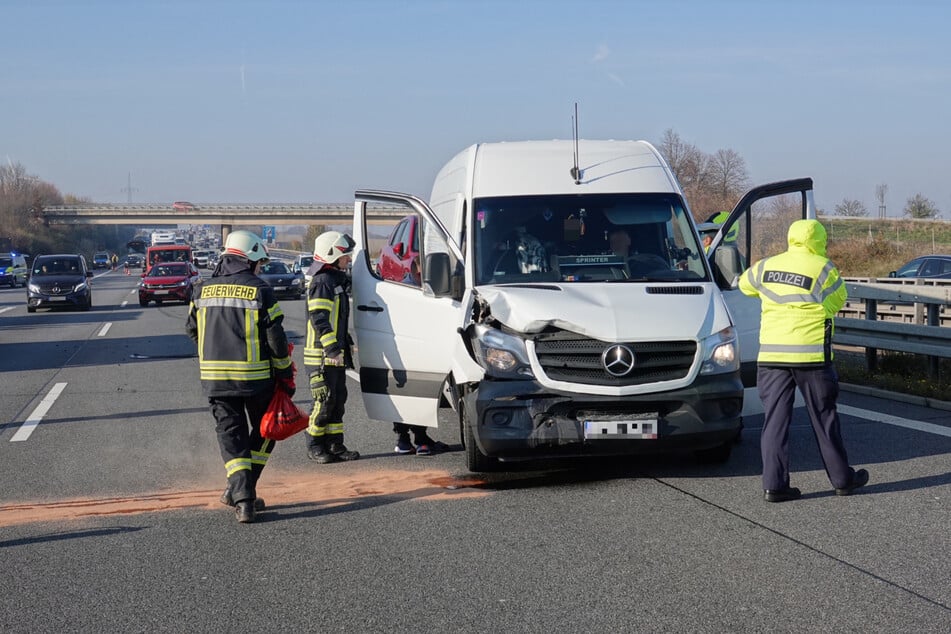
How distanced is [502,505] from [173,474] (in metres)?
2.94

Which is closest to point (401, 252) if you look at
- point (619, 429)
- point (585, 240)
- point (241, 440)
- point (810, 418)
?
point (585, 240)

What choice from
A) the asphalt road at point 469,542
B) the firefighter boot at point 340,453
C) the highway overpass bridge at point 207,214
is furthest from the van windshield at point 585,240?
the highway overpass bridge at point 207,214

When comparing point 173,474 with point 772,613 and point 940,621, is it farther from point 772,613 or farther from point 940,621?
point 940,621

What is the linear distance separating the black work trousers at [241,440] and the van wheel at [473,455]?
4.59ft

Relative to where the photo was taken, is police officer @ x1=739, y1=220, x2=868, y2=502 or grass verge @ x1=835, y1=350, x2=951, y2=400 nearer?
police officer @ x1=739, y1=220, x2=868, y2=502

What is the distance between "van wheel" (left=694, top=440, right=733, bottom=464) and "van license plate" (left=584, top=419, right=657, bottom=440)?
44.2 inches

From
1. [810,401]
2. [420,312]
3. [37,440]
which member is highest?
[420,312]

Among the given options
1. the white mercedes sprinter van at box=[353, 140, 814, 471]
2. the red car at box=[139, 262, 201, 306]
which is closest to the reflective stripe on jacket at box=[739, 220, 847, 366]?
the white mercedes sprinter van at box=[353, 140, 814, 471]

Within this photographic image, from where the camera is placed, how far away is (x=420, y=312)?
845 cm

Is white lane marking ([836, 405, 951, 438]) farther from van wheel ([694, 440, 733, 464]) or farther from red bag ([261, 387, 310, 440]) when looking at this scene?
red bag ([261, 387, 310, 440])

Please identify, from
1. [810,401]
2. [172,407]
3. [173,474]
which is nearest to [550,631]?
[810,401]

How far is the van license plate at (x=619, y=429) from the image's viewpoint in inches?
282

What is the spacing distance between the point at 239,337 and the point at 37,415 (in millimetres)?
6165

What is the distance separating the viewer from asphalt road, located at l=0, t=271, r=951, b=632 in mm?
4965
